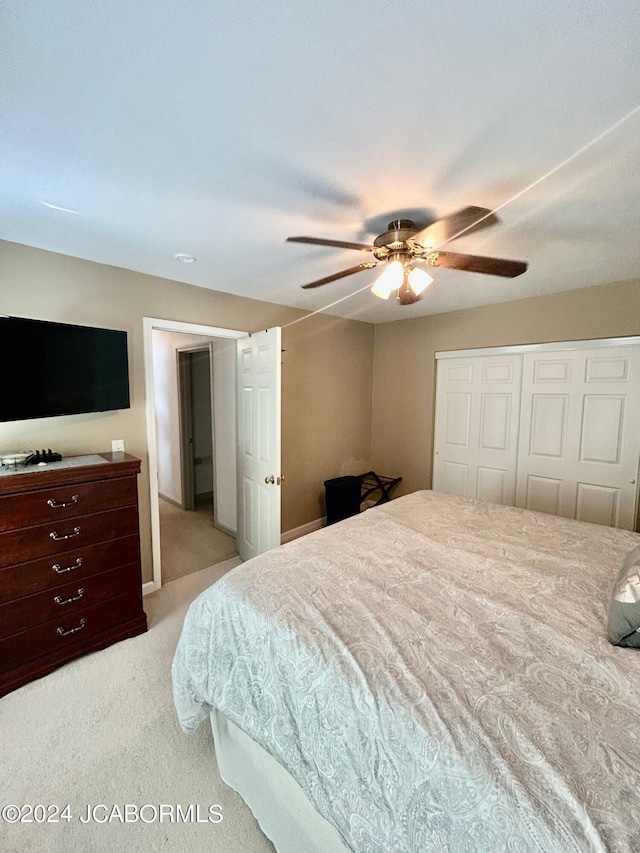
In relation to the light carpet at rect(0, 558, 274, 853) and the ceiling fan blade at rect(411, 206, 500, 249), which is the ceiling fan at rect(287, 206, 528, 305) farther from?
the light carpet at rect(0, 558, 274, 853)

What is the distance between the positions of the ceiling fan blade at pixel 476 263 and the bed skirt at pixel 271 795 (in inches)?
84.2

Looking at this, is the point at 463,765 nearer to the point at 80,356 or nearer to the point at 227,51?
the point at 227,51

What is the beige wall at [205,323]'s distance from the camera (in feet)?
7.00

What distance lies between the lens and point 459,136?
117 centimetres

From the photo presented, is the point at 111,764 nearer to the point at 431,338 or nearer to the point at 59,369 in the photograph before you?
the point at 59,369

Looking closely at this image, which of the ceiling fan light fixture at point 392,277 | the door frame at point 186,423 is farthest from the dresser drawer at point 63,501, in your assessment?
the door frame at point 186,423

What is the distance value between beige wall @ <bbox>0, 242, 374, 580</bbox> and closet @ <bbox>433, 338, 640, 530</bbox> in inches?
40.5

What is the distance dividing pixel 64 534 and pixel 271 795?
1.57 meters

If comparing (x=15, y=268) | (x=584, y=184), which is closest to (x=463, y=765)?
(x=584, y=184)

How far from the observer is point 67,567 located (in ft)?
6.40

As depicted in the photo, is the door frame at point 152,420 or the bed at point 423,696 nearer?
the bed at point 423,696

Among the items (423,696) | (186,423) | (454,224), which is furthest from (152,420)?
(423,696)

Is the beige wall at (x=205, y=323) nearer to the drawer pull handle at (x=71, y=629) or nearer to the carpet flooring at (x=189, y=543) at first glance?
the carpet flooring at (x=189, y=543)

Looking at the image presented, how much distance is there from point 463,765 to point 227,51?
5.93 feet
